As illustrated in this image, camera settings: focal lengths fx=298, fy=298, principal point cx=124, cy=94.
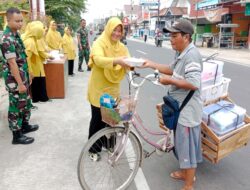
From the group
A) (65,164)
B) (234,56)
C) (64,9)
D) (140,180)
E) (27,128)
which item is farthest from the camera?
(64,9)

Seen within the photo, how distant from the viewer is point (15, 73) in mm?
3908

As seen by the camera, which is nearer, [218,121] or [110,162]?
[110,162]

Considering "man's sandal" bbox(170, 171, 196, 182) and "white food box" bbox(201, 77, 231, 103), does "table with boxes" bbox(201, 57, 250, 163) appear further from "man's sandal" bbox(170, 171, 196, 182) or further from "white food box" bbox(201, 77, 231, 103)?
"man's sandal" bbox(170, 171, 196, 182)

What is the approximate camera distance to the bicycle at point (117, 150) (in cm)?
281

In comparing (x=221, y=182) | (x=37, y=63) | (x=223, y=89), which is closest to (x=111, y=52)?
(x=223, y=89)

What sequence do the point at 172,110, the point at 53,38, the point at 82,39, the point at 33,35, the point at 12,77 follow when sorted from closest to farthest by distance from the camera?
1. the point at 172,110
2. the point at 12,77
3. the point at 33,35
4. the point at 53,38
5. the point at 82,39

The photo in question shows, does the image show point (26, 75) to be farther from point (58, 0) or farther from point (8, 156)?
point (58, 0)

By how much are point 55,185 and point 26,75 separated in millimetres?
1775

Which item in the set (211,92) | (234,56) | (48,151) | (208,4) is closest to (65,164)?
(48,151)

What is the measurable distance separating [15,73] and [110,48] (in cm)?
146

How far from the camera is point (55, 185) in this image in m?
3.22

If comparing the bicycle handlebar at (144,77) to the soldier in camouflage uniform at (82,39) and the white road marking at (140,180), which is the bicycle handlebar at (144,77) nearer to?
the white road marking at (140,180)

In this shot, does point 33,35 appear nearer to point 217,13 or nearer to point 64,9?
point 64,9

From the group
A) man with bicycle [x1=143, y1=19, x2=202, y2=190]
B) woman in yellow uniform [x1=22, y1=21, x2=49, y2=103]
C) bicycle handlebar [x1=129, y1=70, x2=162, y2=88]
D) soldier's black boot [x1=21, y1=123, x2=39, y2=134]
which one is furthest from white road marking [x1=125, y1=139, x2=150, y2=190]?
woman in yellow uniform [x1=22, y1=21, x2=49, y2=103]
